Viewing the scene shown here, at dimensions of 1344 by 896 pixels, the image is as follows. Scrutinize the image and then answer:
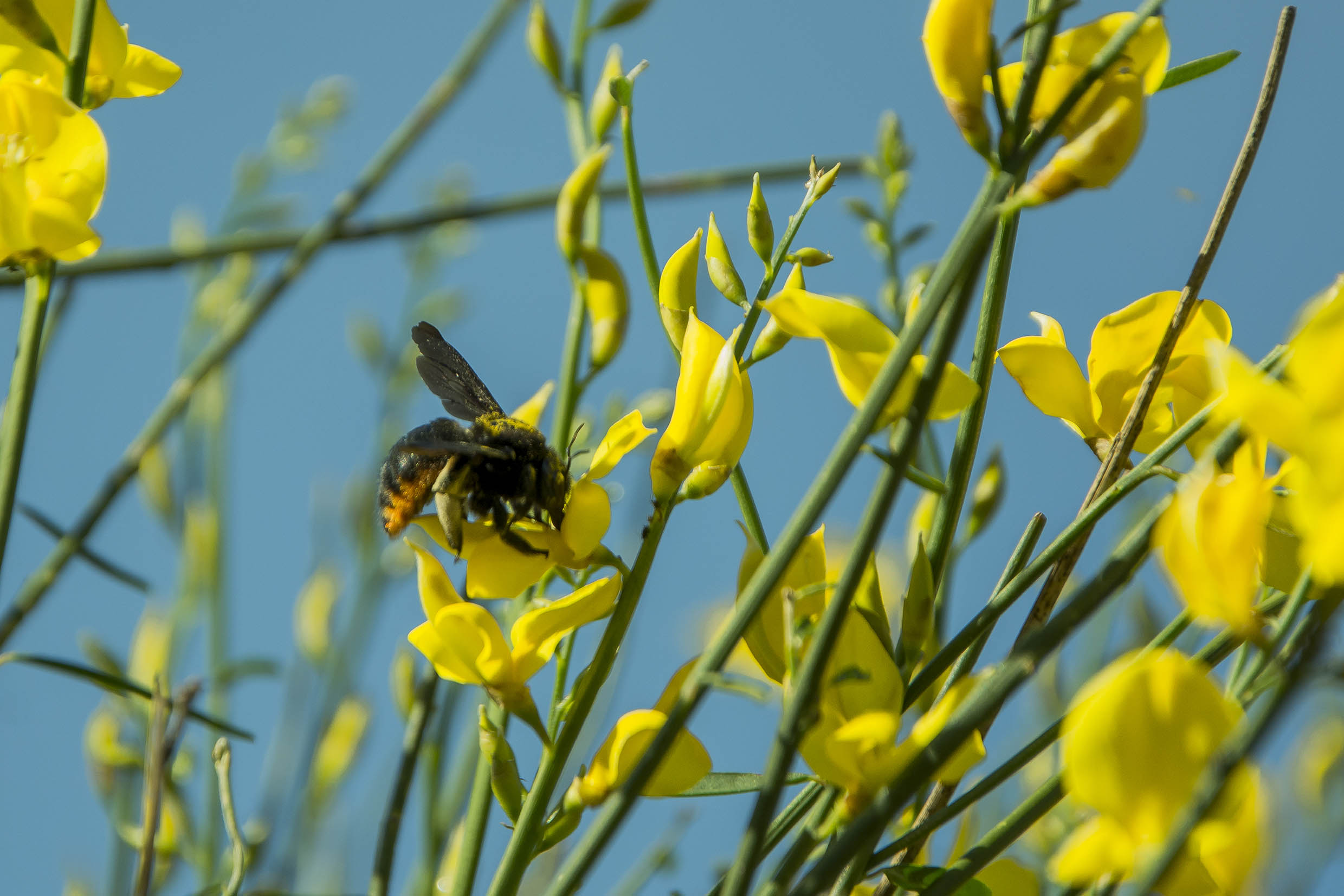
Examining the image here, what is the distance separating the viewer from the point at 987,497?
0.65m

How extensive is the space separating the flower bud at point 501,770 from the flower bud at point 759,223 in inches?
8.3

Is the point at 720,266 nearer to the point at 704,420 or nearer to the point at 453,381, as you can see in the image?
the point at 704,420

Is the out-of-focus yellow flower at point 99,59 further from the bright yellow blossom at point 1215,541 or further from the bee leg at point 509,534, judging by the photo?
the bright yellow blossom at point 1215,541

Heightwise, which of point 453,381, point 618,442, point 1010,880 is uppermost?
point 453,381

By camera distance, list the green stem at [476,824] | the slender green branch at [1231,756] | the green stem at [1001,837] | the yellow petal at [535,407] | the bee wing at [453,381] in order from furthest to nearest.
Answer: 1. the bee wing at [453,381]
2. the yellow petal at [535,407]
3. the green stem at [476,824]
4. the green stem at [1001,837]
5. the slender green branch at [1231,756]

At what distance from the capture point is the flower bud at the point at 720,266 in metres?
0.49

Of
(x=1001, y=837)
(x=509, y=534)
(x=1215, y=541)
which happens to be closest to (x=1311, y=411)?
(x=1215, y=541)

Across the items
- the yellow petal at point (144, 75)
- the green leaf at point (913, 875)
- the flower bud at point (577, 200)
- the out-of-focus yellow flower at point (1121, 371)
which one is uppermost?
the yellow petal at point (144, 75)

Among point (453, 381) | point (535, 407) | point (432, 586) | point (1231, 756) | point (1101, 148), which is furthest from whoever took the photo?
point (453, 381)

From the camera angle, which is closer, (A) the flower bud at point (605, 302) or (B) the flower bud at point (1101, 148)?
(B) the flower bud at point (1101, 148)

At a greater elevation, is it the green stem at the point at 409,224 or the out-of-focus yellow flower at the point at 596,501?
the green stem at the point at 409,224

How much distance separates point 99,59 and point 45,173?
7 centimetres

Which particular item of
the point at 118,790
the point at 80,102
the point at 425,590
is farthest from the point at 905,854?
the point at 118,790

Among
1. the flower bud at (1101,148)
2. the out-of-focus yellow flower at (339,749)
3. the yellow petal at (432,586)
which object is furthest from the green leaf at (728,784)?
the out-of-focus yellow flower at (339,749)
